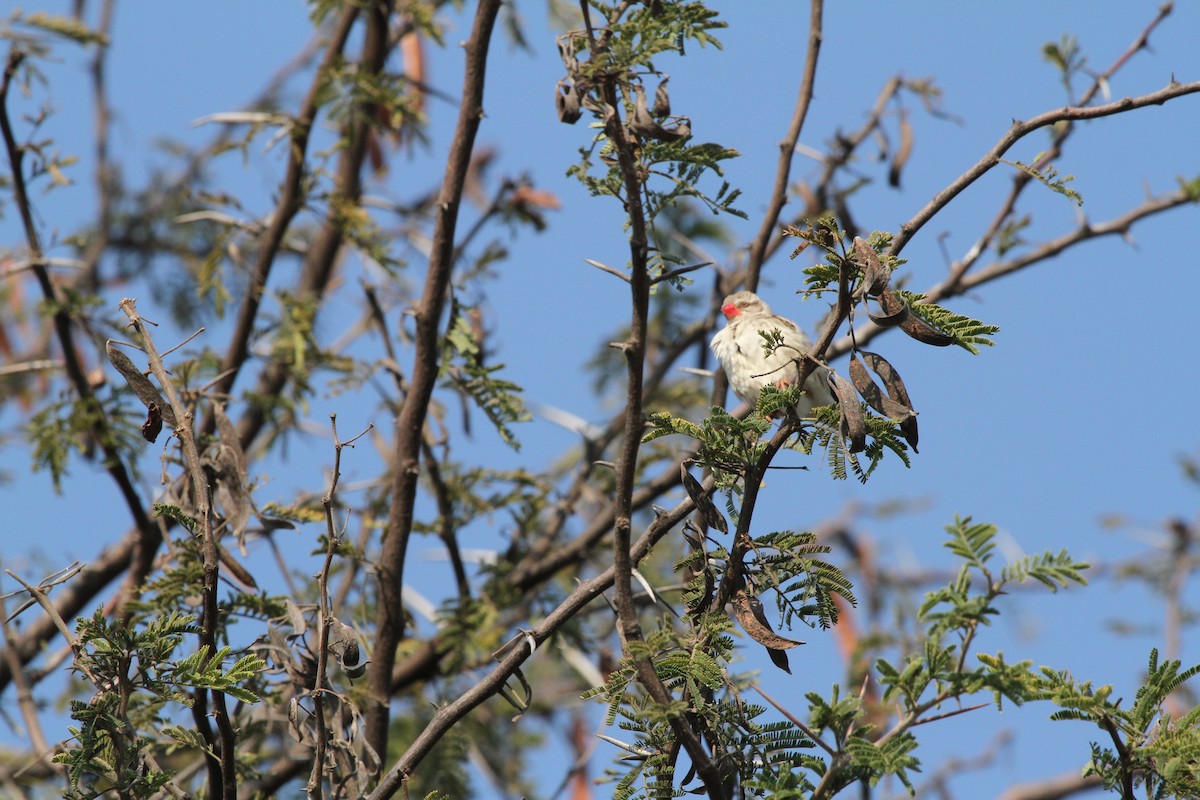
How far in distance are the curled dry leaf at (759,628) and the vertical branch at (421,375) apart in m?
1.72

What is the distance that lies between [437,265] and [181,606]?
1.38 meters

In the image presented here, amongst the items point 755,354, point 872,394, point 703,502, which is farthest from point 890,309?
point 755,354

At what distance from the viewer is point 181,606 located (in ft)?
12.3

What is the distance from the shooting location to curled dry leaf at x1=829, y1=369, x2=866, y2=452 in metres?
2.29

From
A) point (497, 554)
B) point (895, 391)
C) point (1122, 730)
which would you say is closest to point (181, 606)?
point (497, 554)

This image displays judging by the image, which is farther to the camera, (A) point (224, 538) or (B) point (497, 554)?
(B) point (497, 554)

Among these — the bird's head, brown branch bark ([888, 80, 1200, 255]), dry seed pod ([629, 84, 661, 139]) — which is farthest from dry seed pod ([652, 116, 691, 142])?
the bird's head

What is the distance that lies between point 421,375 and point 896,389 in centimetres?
207

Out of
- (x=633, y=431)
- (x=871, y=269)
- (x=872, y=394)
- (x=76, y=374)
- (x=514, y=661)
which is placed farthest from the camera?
(x=76, y=374)

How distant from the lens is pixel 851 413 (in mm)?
2299

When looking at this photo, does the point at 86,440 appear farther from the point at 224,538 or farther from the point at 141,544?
the point at 224,538

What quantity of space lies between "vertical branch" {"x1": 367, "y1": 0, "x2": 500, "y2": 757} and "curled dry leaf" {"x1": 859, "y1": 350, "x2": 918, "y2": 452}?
6.49 feet

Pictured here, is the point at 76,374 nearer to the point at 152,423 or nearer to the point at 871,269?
the point at 152,423

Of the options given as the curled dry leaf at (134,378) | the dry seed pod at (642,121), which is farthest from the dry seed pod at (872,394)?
the curled dry leaf at (134,378)
